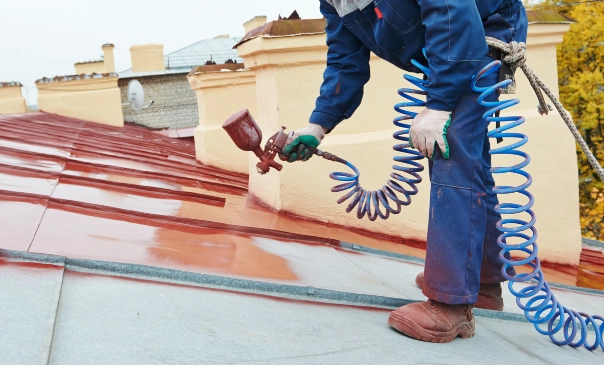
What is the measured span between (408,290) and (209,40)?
64.8 feet

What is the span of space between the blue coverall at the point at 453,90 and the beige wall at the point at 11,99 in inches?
435

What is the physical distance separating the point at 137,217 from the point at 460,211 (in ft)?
4.61

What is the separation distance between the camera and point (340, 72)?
7.95 ft

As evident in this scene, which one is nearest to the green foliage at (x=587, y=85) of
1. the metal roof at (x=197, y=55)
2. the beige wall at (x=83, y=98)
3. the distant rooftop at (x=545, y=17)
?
the metal roof at (x=197, y=55)

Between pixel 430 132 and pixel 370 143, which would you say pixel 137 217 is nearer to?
pixel 430 132

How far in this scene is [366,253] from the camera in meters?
3.06

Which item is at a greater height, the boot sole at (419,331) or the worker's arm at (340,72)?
the worker's arm at (340,72)

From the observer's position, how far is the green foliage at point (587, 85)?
1305cm

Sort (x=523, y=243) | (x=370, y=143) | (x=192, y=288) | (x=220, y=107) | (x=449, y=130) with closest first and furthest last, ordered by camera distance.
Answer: (x=192, y=288) → (x=449, y=130) → (x=523, y=243) → (x=370, y=143) → (x=220, y=107)

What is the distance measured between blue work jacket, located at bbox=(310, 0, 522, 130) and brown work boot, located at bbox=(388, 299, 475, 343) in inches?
25.5

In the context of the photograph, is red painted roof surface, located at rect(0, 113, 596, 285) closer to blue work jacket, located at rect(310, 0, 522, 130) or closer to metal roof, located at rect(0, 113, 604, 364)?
metal roof, located at rect(0, 113, 604, 364)

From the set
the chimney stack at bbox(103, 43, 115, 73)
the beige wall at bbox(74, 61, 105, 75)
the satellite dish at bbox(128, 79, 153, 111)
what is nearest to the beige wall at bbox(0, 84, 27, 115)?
the satellite dish at bbox(128, 79, 153, 111)

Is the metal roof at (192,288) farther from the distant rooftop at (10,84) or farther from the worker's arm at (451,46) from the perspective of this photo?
the distant rooftop at (10,84)

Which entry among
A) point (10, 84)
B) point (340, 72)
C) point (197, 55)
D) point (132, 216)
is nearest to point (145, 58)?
point (197, 55)
